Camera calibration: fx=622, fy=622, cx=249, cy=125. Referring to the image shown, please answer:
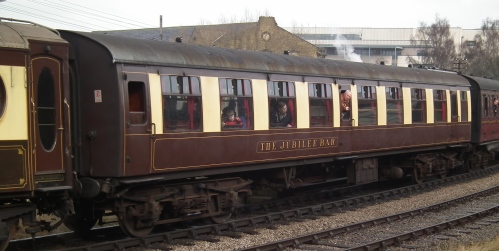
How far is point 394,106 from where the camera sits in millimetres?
16484

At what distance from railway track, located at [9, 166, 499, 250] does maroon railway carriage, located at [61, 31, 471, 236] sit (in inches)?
13.1

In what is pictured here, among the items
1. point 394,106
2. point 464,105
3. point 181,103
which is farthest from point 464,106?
point 181,103

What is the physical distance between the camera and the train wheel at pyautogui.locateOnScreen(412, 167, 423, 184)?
59.9 feet

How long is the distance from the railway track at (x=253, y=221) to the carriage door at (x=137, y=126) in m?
1.19

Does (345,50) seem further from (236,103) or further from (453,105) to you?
(236,103)

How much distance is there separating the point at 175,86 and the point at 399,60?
251ft

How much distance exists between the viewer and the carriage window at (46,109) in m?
8.65

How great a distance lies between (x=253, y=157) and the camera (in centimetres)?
1202

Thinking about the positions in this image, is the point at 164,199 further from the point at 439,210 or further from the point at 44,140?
the point at 439,210

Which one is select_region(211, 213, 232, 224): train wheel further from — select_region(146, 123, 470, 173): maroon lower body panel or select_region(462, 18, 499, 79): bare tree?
select_region(462, 18, 499, 79): bare tree

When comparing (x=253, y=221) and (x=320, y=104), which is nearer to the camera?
(x=253, y=221)

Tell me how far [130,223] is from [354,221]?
4916 mm

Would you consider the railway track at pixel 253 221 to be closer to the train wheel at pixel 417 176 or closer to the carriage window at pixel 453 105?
the train wheel at pixel 417 176

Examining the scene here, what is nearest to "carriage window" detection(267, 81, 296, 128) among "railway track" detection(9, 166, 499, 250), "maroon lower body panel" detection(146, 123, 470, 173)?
"maroon lower body panel" detection(146, 123, 470, 173)
